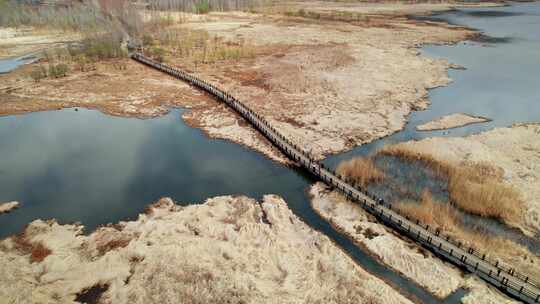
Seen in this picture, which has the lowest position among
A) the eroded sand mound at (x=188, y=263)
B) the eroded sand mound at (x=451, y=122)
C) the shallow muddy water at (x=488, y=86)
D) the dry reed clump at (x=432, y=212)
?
the eroded sand mound at (x=188, y=263)

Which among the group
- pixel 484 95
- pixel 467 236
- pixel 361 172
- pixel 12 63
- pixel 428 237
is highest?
pixel 12 63

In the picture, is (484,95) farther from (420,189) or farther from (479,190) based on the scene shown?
(420,189)

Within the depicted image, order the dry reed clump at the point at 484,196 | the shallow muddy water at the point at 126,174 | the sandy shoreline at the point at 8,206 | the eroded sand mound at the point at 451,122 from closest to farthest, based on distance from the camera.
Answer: the dry reed clump at the point at 484,196 → the shallow muddy water at the point at 126,174 → the sandy shoreline at the point at 8,206 → the eroded sand mound at the point at 451,122

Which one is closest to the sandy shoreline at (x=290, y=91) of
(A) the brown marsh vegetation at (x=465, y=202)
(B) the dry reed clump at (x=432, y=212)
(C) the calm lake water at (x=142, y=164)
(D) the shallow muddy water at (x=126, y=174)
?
(C) the calm lake water at (x=142, y=164)

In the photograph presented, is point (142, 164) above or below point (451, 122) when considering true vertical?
below

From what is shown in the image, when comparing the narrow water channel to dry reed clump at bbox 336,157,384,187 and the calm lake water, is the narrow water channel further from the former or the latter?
dry reed clump at bbox 336,157,384,187

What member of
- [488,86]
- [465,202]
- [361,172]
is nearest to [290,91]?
[361,172]

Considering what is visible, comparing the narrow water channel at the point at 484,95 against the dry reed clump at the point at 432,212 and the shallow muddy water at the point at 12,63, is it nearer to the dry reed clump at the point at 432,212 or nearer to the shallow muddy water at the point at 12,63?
the dry reed clump at the point at 432,212
